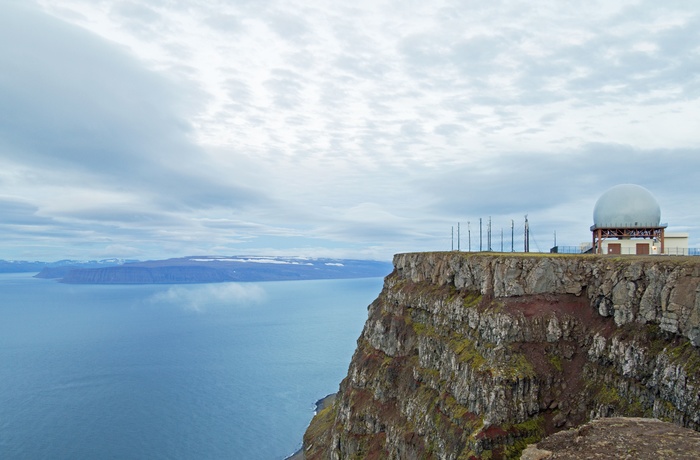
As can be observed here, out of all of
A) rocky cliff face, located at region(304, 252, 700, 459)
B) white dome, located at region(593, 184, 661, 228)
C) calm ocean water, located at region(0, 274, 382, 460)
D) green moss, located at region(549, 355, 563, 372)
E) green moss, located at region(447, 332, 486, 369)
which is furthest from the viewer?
calm ocean water, located at region(0, 274, 382, 460)

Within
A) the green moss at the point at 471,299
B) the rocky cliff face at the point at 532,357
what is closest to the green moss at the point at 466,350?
the rocky cliff face at the point at 532,357

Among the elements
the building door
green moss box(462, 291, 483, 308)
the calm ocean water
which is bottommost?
the calm ocean water

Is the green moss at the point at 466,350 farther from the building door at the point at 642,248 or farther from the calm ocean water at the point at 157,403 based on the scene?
the calm ocean water at the point at 157,403

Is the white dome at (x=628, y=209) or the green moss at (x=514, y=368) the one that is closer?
the green moss at (x=514, y=368)

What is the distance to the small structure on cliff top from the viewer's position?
80.8m

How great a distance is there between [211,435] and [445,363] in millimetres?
73286

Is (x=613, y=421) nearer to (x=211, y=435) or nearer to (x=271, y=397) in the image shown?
(x=211, y=435)

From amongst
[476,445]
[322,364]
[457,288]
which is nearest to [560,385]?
[476,445]

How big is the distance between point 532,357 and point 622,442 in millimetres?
25265

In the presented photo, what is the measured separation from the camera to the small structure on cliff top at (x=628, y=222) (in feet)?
265

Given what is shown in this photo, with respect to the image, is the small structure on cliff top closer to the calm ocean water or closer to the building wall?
→ the building wall

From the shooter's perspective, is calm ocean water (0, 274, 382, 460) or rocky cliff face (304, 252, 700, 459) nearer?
rocky cliff face (304, 252, 700, 459)

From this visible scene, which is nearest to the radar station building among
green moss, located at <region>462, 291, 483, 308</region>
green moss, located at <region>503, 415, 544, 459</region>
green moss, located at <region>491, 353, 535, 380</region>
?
green moss, located at <region>462, 291, 483, 308</region>

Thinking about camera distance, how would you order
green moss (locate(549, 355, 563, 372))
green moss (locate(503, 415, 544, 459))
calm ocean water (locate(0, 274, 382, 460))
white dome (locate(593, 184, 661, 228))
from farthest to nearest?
calm ocean water (locate(0, 274, 382, 460)) < white dome (locate(593, 184, 661, 228)) < green moss (locate(549, 355, 563, 372)) < green moss (locate(503, 415, 544, 459))
